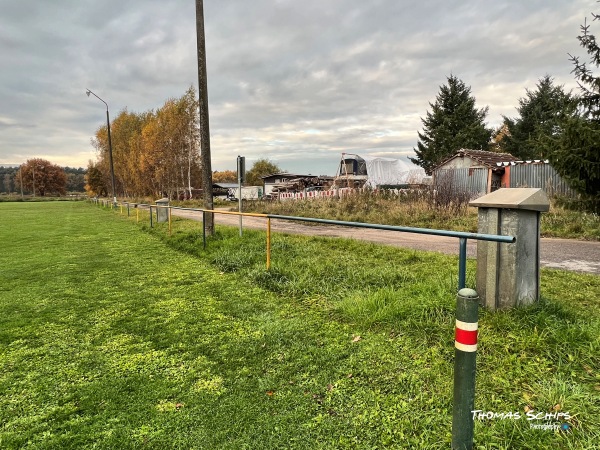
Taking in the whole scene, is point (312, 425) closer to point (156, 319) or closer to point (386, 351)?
point (386, 351)

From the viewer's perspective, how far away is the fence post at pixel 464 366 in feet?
5.87

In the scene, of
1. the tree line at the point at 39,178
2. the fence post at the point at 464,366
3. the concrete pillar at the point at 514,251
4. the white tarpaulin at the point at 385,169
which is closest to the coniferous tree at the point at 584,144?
the concrete pillar at the point at 514,251

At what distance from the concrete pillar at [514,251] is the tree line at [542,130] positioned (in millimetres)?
7878

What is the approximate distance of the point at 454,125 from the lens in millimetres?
41375

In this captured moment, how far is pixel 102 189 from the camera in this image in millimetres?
80438

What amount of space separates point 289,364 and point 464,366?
175 centimetres

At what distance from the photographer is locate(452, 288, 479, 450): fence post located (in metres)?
1.79

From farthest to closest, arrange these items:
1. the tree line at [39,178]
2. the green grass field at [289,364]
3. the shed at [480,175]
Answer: the tree line at [39,178] < the shed at [480,175] < the green grass field at [289,364]

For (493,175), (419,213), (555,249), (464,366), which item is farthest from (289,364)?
(493,175)

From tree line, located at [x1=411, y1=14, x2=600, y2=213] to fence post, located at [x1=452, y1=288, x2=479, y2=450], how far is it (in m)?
10.2

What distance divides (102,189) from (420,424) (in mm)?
90212

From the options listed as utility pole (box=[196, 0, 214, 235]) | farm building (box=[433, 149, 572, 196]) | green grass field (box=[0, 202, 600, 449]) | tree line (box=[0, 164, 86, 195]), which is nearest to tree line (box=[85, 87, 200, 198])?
farm building (box=[433, 149, 572, 196])

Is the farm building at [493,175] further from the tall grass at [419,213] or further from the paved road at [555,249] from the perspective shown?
the paved road at [555,249]

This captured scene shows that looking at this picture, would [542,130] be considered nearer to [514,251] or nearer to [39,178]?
[514,251]
